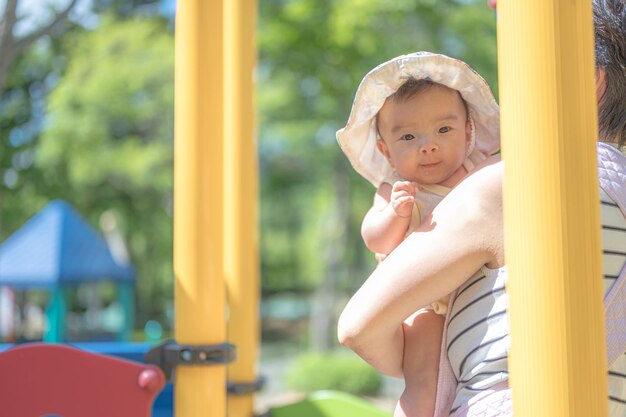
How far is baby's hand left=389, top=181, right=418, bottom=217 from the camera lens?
1.46m

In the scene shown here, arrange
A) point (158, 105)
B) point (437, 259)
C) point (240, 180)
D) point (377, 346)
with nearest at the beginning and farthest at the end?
point (437, 259) < point (377, 346) < point (240, 180) < point (158, 105)

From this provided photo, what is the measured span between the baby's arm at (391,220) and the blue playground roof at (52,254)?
24.9 ft

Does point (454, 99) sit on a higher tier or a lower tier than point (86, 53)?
lower

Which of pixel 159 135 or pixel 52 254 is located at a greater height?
pixel 159 135

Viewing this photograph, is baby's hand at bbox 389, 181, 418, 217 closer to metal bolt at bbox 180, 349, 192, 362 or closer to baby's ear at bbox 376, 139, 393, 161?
baby's ear at bbox 376, 139, 393, 161

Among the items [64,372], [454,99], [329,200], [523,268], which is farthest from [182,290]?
[329,200]

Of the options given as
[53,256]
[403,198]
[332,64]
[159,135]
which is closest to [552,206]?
[403,198]

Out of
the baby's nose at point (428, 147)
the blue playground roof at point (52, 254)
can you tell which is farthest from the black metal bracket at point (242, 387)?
the blue playground roof at point (52, 254)

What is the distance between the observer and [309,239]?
2400 cm

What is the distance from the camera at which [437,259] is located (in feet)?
4.17

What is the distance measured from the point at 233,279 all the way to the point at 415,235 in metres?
2.03

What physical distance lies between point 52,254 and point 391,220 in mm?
7897

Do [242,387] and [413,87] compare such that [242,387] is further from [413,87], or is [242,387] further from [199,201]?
[413,87]

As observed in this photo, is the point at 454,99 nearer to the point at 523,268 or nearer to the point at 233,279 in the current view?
the point at 523,268
